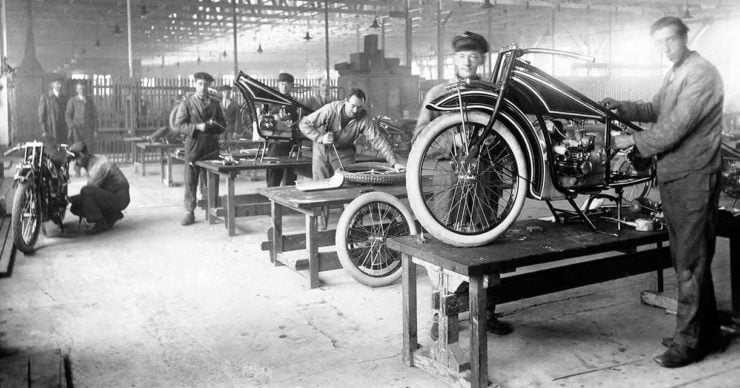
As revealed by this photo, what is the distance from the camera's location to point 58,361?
327 centimetres

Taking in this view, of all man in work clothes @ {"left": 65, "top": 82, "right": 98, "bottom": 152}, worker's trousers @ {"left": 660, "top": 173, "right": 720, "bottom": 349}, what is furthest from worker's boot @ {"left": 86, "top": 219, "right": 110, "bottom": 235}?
man in work clothes @ {"left": 65, "top": 82, "right": 98, "bottom": 152}

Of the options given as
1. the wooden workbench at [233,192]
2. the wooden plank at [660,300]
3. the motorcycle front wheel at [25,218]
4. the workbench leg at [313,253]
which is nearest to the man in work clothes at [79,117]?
the wooden workbench at [233,192]

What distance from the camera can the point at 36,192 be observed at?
5.99 m

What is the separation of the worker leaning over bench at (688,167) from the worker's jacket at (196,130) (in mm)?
4956

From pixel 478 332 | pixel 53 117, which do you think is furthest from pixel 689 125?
pixel 53 117

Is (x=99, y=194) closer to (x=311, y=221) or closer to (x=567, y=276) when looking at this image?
(x=311, y=221)

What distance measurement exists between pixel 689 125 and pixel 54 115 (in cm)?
1136

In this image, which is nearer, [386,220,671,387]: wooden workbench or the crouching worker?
[386,220,671,387]: wooden workbench

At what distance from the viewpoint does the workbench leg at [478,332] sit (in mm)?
2854

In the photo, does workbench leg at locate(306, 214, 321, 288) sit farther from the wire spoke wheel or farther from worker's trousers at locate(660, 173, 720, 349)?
worker's trousers at locate(660, 173, 720, 349)

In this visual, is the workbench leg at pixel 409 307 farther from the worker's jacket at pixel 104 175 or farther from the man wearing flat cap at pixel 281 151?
the worker's jacket at pixel 104 175

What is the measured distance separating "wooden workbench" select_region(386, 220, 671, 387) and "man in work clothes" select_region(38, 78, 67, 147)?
33.8 ft

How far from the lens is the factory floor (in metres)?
3.17

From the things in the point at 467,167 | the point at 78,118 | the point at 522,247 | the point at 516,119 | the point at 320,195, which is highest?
the point at 78,118
